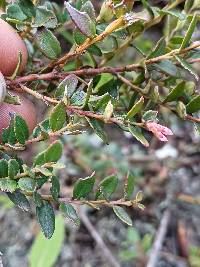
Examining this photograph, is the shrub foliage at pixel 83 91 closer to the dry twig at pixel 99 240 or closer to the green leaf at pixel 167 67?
the green leaf at pixel 167 67

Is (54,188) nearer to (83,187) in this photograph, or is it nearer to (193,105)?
(83,187)

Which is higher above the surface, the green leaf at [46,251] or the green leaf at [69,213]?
the green leaf at [69,213]

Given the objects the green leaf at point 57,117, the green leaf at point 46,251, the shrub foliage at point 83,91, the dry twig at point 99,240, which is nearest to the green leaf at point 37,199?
the shrub foliage at point 83,91

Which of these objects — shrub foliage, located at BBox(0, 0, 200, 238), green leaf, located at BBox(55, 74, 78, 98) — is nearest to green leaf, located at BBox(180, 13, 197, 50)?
shrub foliage, located at BBox(0, 0, 200, 238)

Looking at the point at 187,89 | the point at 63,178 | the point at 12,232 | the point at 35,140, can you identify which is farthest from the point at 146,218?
the point at 35,140

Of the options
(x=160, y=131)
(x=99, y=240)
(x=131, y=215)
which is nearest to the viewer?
(x=160, y=131)

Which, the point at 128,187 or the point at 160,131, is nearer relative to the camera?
the point at 160,131

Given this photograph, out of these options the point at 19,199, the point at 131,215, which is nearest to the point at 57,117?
the point at 19,199

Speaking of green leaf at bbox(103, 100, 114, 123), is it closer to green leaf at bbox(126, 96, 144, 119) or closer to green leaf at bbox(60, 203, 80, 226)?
green leaf at bbox(126, 96, 144, 119)

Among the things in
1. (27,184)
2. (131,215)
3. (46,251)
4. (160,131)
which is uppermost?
(160,131)
